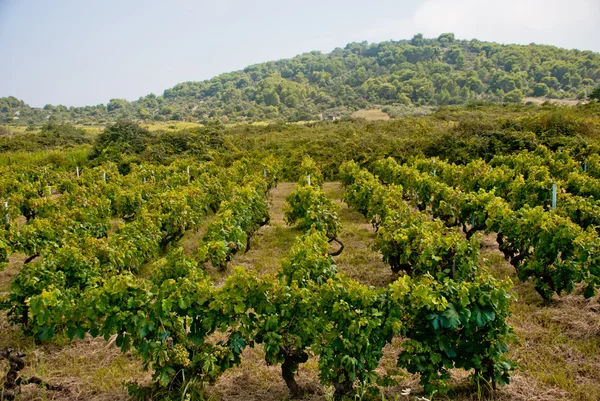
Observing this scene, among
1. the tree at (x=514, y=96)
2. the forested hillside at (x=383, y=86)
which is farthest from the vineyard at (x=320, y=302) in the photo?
the tree at (x=514, y=96)

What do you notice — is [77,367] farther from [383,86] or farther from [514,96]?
[383,86]

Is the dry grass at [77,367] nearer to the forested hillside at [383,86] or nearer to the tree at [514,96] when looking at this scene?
the forested hillside at [383,86]

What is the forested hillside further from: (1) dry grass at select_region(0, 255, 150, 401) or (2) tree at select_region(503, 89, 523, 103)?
(1) dry grass at select_region(0, 255, 150, 401)

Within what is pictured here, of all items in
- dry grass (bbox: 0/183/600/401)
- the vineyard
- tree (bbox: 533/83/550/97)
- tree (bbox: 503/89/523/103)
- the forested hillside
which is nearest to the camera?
the vineyard

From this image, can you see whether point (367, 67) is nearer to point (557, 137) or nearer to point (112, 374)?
point (557, 137)

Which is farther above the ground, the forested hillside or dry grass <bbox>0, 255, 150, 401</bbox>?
the forested hillside

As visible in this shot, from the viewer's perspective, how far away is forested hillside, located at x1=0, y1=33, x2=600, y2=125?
7162cm

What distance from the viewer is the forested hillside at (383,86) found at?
7162cm

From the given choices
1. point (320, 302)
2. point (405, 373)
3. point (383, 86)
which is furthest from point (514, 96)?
point (320, 302)

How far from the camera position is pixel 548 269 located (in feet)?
22.8

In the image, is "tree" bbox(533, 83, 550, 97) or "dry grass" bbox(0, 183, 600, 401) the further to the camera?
"tree" bbox(533, 83, 550, 97)

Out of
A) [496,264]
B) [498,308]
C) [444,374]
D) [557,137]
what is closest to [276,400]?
[444,374]

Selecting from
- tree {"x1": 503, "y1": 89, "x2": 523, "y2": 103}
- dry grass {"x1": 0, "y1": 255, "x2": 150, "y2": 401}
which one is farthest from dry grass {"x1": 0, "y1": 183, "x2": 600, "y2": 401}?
A: tree {"x1": 503, "y1": 89, "x2": 523, "y2": 103}

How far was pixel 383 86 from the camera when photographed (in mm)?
78562
